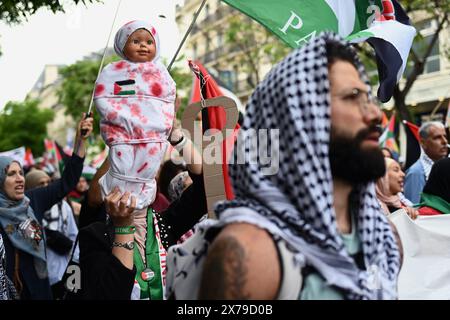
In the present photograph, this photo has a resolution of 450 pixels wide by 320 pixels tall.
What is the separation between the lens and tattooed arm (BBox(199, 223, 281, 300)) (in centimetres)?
164

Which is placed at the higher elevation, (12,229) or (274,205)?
(274,205)

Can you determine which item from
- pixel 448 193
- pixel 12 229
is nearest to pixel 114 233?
pixel 12 229

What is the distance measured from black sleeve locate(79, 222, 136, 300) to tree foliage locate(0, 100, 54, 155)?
192ft

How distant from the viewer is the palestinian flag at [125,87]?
2.89 m

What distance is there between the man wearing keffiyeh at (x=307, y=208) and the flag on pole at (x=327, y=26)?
2491mm

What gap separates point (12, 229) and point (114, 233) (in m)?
2.32

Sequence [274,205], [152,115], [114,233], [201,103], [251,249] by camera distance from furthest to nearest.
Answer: [201,103] < [152,115] < [114,233] < [274,205] < [251,249]

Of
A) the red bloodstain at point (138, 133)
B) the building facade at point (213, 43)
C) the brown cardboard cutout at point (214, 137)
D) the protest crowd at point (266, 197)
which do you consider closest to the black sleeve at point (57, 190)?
the brown cardboard cutout at point (214, 137)

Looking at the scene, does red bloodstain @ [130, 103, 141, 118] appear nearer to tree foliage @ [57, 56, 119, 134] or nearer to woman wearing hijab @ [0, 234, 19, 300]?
woman wearing hijab @ [0, 234, 19, 300]

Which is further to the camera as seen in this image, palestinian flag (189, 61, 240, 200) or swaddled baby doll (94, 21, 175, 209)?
palestinian flag (189, 61, 240, 200)

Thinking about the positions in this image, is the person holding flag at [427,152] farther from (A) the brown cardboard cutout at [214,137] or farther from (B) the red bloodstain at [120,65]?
(B) the red bloodstain at [120,65]

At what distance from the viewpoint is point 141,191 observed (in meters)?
2.80

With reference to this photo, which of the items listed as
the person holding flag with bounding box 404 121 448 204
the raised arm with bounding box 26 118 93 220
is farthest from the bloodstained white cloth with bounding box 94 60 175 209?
the person holding flag with bounding box 404 121 448 204
